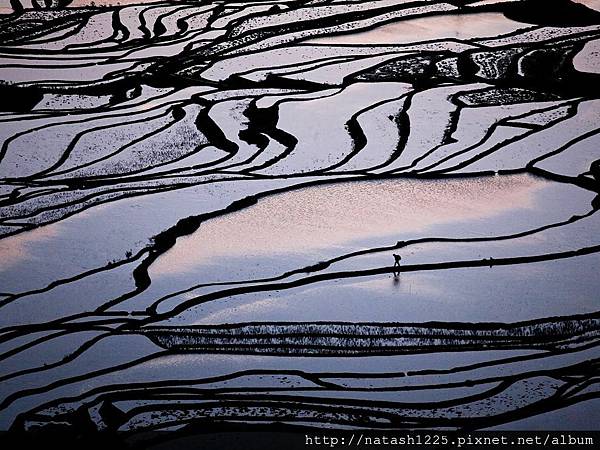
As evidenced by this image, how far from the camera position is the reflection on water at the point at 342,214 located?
162cm

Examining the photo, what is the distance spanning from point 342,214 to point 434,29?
2.34ft

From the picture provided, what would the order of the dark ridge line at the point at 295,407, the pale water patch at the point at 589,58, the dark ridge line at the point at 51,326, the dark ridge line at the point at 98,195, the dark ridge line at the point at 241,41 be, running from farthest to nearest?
the dark ridge line at the point at 241,41 < the pale water patch at the point at 589,58 < the dark ridge line at the point at 98,195 < the dark ridge line at the point at 51,326 < the dark ridge line at the point at 295,407

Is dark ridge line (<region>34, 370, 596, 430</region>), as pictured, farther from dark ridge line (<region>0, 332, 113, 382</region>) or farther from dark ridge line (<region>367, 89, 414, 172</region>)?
dark ridge line (<region>367, 89, 414, 172</region>)

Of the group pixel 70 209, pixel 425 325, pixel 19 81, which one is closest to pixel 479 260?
pixel 425 325

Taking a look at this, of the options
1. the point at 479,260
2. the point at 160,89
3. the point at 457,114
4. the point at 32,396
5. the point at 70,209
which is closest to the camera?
the point at 32,396

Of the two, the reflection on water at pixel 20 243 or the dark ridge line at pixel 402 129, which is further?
the dark ridge line at pixel 402 129

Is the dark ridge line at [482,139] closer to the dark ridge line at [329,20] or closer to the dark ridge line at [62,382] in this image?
the dark ridge line at [329,20]

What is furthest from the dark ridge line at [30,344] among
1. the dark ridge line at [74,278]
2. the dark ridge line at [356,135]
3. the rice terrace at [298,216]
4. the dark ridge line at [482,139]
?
the dark ridge line at [482,139]

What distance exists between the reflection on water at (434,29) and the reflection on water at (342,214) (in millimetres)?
528

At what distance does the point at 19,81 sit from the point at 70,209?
53 cm

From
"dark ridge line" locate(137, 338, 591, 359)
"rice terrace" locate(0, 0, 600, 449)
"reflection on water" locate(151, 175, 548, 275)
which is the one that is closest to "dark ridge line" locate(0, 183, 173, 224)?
"rice terrace" locate(0, 0, 600, 449)

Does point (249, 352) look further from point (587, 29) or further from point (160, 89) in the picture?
point (587, 29)

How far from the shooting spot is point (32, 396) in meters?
1.41

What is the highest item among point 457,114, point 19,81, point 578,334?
point 19,81
